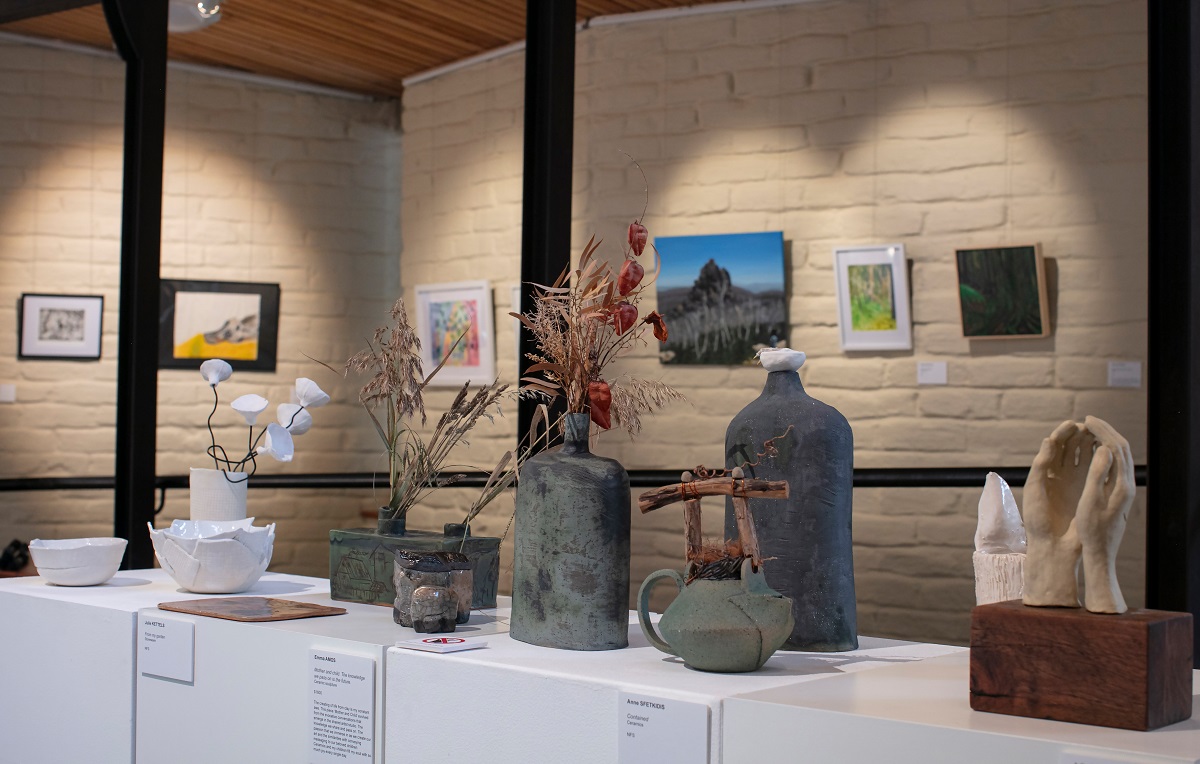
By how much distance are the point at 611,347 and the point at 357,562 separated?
63cm

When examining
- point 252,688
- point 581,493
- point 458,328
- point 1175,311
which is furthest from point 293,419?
point 458,328

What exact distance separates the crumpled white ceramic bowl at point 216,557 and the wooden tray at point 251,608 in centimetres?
7

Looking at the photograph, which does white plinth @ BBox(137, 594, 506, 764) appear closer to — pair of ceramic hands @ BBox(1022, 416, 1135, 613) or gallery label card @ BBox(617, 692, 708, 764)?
gallery label card @ BBox(617, 692, 708, 764)

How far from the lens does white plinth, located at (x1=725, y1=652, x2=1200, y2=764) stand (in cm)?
104

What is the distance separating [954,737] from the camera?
108 centimetres

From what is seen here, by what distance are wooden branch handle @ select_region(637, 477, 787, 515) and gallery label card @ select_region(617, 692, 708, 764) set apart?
22 centimetres

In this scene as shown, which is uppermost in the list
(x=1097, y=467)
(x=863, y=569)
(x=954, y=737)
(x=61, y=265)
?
(x=61, y=265)

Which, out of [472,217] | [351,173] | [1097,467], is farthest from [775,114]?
[1097,467]

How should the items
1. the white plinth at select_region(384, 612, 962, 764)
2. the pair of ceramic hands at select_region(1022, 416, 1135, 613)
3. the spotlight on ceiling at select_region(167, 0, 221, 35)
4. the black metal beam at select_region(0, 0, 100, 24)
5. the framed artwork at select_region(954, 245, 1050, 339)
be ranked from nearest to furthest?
1. the pair of ceramic hands at select_region(1022, 416, 1135, 613)
2. the white plinth at select_region(384, 612, 962, 764)
3. the black metal beam at select_region(0, 0, 100, 24)
4. the framed artwork at select_region(954, 245, 1050, 339)
5. the spotlight on ceiling at select_region(167, 0, 221, 35)

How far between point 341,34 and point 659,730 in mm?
4589

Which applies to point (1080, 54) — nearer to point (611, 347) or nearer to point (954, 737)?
point (611, 347)

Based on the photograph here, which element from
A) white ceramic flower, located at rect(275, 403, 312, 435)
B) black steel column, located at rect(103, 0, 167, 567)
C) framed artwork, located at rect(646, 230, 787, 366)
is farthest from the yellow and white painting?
white ceramic flower, located at rect(275, 403, 312, 435)

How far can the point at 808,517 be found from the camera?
147 cm

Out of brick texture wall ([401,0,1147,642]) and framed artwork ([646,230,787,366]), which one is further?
framed artwork ([646,230,787,366])
